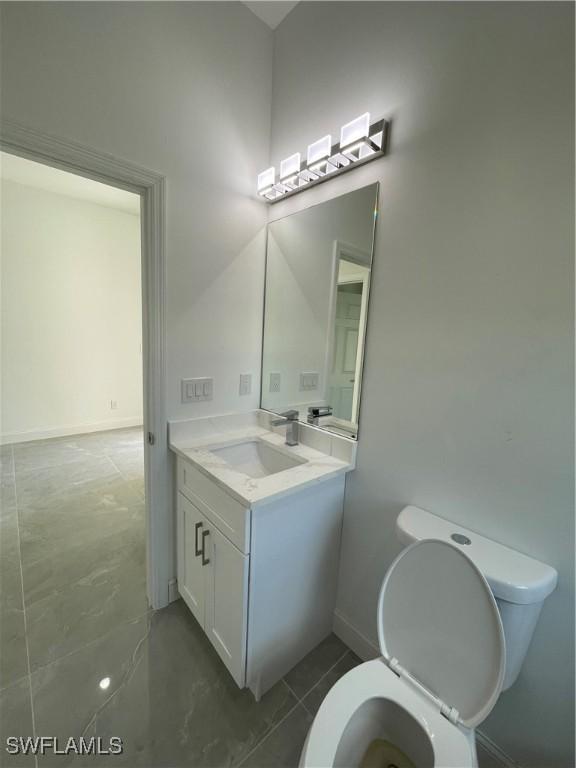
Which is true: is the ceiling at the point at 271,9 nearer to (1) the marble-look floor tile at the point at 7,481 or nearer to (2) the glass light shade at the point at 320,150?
(2) the glass light shade at the point at 320,150

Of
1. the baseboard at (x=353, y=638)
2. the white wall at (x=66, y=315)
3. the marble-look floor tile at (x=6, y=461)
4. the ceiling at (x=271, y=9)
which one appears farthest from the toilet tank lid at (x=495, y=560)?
the white wall at (x=66, y=315)

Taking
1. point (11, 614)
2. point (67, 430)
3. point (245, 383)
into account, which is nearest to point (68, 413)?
point (67, 430)

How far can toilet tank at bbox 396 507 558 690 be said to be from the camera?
0.81 meters

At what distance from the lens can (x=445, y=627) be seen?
2.84ft

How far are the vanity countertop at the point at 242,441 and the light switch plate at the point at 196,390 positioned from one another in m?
0.11

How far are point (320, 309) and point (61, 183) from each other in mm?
3528

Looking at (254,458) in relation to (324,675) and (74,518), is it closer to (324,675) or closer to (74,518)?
(324,675)

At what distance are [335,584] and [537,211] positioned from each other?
1.67 meters

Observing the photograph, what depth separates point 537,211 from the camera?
0.86m

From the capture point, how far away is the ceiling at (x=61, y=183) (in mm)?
2900

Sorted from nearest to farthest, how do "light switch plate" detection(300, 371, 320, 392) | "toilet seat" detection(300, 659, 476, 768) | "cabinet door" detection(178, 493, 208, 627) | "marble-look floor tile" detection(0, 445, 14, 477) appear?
"toilet seat" detection(300, 659, 476, 768) → "cabinet door" detection(178, 493, 208, 627) → "light switch plate" detection(300, 371, 320, 392) → "marble-look floor tile" detection(0, 445, 14, 477)

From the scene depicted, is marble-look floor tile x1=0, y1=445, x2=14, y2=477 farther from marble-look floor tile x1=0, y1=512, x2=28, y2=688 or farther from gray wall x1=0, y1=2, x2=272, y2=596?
gray wall x1=0, y1=2, x2=272, y2=596

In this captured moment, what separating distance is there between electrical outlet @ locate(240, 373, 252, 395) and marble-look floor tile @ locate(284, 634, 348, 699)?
4.30 ft

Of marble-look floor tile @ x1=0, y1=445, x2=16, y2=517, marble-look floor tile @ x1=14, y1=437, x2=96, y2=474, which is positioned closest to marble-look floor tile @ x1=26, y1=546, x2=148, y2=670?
marble-look floor tile @ x1=0, y1=445, x2=16, y2=517
